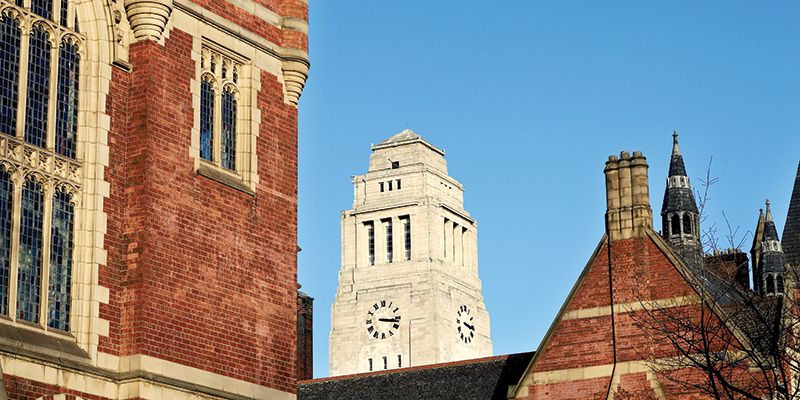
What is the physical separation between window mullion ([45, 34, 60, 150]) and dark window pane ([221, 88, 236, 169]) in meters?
3.94

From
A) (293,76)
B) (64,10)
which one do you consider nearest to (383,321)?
(293,76)

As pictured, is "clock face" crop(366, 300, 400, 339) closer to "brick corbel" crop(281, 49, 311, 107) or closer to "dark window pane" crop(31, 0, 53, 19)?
"brick corbel" crop(281, 49, 311, 107)

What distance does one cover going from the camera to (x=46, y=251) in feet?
83.8

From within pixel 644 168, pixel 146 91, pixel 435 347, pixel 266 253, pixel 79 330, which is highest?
pixel 435 347

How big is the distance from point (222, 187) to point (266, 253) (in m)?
1.65

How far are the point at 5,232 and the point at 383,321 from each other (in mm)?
165728

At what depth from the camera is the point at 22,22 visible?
25.8m

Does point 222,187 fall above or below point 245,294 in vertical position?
above

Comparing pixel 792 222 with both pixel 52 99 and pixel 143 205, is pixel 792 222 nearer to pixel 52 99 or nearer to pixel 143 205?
pixel 143 205

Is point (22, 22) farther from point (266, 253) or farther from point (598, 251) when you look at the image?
point (598, 251)

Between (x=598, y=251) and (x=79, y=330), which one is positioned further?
(x=598, y=251)

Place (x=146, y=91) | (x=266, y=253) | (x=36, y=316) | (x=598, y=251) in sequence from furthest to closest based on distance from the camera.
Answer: (x=598, y=251), (x=266, y=253), (x=146, y=91), (x=36, y=316)

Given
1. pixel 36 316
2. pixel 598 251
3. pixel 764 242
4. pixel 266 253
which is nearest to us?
pixel 36 316

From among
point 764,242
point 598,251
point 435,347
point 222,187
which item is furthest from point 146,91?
point 435,347
